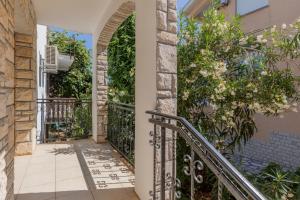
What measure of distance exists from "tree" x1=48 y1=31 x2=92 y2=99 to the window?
5.43 metres

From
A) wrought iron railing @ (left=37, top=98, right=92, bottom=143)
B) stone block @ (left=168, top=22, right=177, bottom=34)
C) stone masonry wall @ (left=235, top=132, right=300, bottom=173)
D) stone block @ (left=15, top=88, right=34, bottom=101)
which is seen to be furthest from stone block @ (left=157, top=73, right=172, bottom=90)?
wrought iron railing @ (left=37, top=98, right=92, bottom=143)

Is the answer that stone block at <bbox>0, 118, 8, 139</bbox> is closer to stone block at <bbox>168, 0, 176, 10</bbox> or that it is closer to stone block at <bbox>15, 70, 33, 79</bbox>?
stone block at <bbox>168, 0, 176, 10</bbox>

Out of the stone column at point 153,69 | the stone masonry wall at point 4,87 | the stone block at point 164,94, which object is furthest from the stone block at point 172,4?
the stone masonry wall at point 4,87

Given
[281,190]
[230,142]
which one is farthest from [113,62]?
[281,190]

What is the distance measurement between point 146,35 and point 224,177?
61.5 inches

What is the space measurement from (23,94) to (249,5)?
5634mm

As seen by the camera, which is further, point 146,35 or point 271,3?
point 271,3

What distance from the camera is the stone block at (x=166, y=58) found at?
2.20 metres

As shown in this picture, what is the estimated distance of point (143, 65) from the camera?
243 centimetres

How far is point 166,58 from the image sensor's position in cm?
225

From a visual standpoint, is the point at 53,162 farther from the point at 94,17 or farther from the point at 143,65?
the point at 94,17

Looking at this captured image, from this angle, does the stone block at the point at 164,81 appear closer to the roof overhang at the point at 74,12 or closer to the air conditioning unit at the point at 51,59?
the roof overhang at the point at 74,12

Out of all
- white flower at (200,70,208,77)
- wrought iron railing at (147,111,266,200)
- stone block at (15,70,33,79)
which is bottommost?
wrought iron railing at (147,111,266,200)

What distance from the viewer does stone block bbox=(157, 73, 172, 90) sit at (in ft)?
7.21
